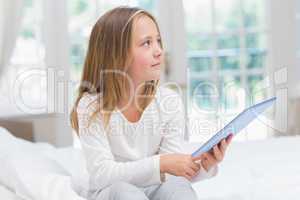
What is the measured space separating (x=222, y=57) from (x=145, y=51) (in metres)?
2.25

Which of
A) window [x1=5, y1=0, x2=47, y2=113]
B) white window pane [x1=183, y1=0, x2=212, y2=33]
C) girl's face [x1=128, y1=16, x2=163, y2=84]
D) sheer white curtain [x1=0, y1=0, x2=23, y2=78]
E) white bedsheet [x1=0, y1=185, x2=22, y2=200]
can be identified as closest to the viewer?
girl's face [x1=128, y1=16, x2=163, y2=84]

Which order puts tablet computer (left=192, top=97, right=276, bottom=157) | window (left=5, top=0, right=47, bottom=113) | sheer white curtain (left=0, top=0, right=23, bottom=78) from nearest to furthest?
1. tablet computer (left=192, top=97, right=276, bottom=157)
2. sheer white curtain (left=0, top=0, right=23, bottom=78)
3. window (left=5, top=0, right=47, bottom=113)

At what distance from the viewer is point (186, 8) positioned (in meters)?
3.47

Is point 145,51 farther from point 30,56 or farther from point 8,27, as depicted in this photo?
point 30,56

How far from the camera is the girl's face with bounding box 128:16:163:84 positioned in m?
1.35

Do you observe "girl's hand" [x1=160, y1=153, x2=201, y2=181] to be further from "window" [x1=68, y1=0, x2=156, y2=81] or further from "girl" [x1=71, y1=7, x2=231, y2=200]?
"window" [x1=68, y1=0, x2=156, y2=81]

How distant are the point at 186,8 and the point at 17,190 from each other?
2.22 m

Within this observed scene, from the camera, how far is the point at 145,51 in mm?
1361

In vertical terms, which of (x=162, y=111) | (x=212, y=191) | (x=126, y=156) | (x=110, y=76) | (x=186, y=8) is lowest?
(x=212, y=191)

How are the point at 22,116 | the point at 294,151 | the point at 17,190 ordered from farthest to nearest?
1. the point at 22,116
2. the point at 294,151
3. the point at 17,190

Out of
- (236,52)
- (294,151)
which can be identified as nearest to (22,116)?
(236,52)

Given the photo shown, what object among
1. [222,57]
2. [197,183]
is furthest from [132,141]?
[222,57]

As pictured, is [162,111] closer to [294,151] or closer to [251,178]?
[251,178]

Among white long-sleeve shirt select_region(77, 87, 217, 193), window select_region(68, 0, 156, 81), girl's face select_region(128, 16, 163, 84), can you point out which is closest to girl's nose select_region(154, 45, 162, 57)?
girl's face select_region(128, 16, 163, 84)
